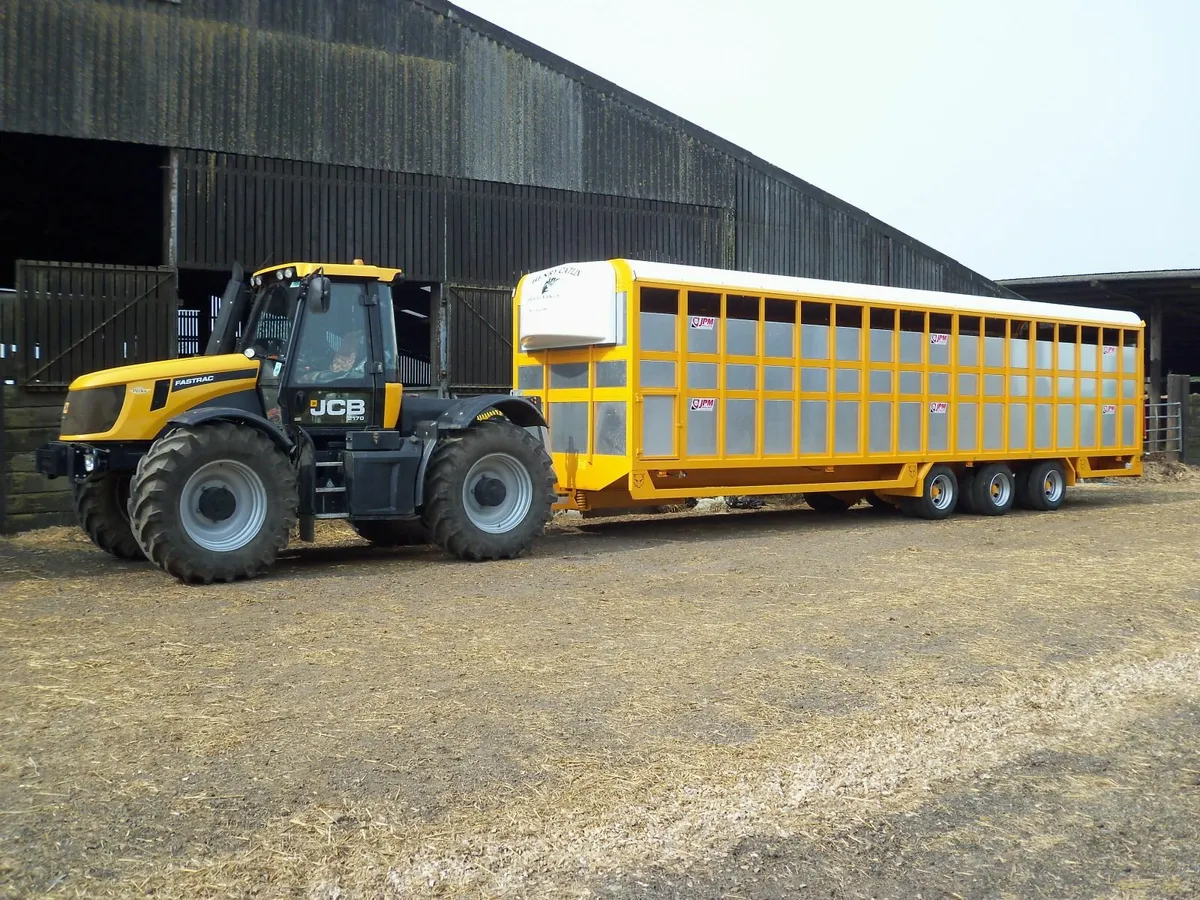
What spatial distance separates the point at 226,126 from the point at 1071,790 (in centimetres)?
1385

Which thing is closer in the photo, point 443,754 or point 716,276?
point 443,754

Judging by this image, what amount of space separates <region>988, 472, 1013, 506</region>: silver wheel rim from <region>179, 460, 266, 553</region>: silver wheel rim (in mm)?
10872

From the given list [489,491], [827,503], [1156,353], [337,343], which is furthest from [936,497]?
[1156,353]

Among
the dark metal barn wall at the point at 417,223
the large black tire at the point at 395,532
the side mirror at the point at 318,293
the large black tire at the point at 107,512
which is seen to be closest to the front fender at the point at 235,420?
the side mirror at the point at 318,293

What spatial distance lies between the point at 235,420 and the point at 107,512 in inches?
77.5

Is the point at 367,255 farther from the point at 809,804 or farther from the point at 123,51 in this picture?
the point at 809,804

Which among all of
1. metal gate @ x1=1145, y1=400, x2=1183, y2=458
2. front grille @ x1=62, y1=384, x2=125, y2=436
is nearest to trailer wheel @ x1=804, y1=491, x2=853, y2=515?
front grille @ x1=62, y1=384, x2=125, y2=436

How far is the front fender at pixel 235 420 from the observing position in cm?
941

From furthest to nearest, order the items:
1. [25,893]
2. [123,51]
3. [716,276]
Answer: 1. [123,51]
2. [716,276]
3. [25,893]

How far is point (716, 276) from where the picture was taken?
1309 centimetres

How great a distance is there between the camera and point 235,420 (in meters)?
9.73

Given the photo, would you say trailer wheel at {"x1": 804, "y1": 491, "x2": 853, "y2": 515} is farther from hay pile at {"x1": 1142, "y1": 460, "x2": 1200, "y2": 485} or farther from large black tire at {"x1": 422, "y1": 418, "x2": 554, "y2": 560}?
hay pile at {"x1": 1142, "y1": 460, "x2": 1200, "y2": 485}

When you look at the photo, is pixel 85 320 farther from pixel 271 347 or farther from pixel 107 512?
pixel 271 347

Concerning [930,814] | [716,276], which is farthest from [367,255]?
[930,814]
